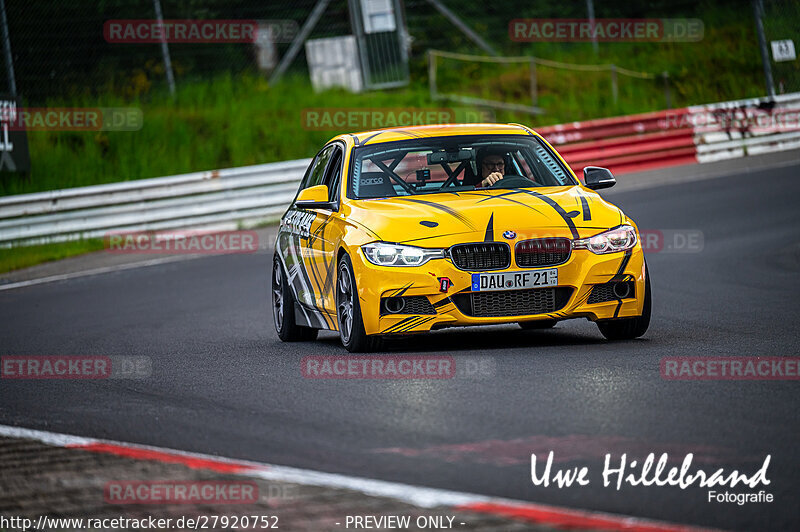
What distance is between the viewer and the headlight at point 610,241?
29.0ft

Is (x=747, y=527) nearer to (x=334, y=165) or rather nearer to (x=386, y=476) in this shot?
(x=386, y=476)

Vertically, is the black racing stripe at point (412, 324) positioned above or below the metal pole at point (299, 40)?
below

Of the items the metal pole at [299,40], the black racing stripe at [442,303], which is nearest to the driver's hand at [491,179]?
the black racing stripe at [442,303]

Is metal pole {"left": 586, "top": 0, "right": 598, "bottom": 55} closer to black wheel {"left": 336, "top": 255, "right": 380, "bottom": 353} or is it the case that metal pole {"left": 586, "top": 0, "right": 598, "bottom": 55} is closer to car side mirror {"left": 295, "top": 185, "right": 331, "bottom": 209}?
car side mirror {"left": 295, "top": 185, "right": 331, "bottom": 209}

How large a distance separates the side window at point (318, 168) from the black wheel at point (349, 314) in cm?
189

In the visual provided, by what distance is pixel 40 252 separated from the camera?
20.8 meters

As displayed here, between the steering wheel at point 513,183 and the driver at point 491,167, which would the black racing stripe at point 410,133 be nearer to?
the driver at point 491,167

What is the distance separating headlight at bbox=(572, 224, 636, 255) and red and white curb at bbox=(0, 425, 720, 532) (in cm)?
360

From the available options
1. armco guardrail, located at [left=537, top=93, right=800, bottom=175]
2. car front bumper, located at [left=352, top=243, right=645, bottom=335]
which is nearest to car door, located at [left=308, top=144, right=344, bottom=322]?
car front bumper, located at [left=352, top=243, right=645, bottom=335]

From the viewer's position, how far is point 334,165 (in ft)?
35.6

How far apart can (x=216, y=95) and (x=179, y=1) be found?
7.86 feet

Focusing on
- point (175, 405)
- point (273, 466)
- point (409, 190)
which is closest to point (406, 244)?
point (409, 190)

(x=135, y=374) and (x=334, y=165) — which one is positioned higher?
(x=334, y=165)

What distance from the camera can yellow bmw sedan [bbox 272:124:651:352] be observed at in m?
8.72
